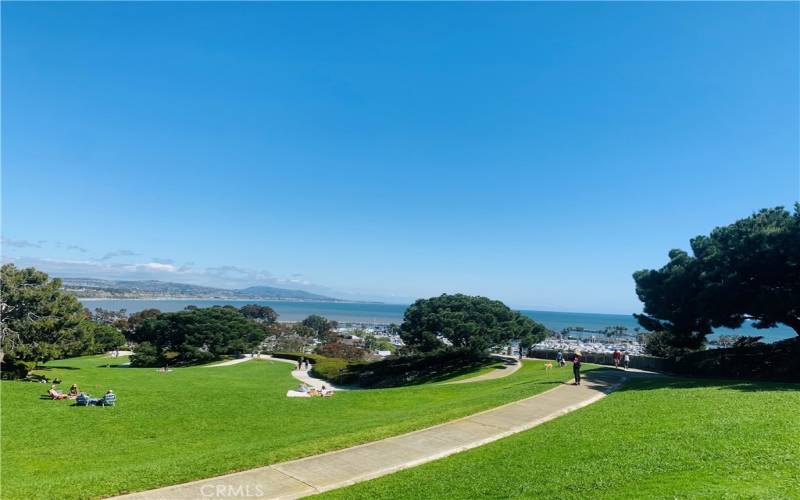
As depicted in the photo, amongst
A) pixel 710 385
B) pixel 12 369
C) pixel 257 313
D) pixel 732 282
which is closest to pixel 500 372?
pixel 732 282

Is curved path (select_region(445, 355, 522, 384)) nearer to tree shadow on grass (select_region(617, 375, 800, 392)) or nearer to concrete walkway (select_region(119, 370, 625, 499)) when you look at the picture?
tree shadow on grass (select_region(617, 375, 800, 392))

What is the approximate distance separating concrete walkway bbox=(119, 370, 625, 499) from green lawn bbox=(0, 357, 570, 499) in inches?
15.3

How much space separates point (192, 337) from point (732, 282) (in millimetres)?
46451

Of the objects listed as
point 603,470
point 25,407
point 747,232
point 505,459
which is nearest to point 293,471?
point 505,459

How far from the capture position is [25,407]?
54.5 feet

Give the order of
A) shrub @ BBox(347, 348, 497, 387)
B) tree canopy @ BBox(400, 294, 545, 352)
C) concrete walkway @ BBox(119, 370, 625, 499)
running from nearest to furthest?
concrete walkway @ BBox(119, 370, 625, 499) → shrub @ BBox(347, 348, 497, 387) → tree canopy @ BBox(400, 294, 545, 352)

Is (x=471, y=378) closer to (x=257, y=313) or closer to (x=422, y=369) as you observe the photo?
(x=422, y=369)

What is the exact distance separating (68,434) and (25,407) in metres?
5.31

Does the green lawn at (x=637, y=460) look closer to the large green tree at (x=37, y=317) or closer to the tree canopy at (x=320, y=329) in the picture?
the large green tree at (x=37, y=317)

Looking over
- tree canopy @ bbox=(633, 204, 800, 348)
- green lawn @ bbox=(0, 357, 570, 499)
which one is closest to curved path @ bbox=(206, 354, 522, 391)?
green lawn @ bbox=(0, 357, 570, 499)

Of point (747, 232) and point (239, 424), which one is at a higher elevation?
point (747, 232)

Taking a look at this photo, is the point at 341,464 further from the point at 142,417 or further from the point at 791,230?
the point at 791,230

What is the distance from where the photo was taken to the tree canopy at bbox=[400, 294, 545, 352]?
3328cm

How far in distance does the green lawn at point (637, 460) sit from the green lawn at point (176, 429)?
10.3 ft
